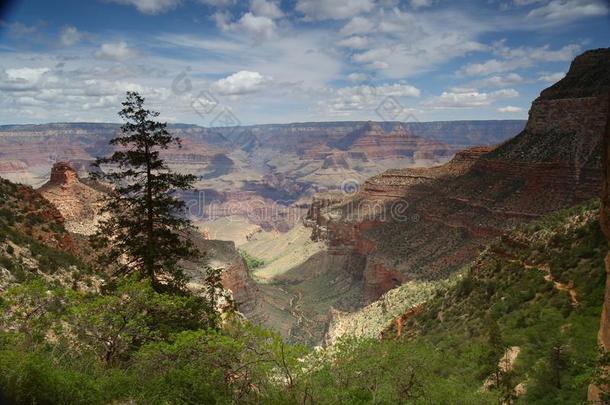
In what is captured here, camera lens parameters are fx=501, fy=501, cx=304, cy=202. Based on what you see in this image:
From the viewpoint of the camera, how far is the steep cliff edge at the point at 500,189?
49312 millimetres

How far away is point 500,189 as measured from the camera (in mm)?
55344

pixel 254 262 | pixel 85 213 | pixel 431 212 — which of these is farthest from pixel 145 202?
pixel 254 262

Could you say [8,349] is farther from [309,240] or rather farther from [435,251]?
[309,240]

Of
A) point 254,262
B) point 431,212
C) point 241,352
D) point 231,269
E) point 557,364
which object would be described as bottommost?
point 254,262

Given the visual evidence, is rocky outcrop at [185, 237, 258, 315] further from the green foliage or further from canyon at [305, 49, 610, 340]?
the green foliage

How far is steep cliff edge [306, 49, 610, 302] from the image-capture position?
49312 mm

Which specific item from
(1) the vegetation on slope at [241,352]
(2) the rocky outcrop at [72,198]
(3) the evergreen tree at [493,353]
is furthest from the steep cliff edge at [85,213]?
(3) the evergreen tree at [493,353]

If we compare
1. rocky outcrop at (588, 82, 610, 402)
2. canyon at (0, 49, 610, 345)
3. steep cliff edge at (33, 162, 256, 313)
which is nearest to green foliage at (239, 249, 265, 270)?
canyon at (0, 49, 610, 345)

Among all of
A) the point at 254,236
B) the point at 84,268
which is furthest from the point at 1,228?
the point at 254,236

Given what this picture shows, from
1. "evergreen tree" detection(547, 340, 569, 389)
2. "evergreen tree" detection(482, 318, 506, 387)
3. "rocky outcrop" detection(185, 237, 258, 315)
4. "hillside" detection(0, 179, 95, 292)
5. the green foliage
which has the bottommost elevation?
the green foliage

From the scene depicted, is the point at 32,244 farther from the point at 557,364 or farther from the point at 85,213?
the point at 85,213

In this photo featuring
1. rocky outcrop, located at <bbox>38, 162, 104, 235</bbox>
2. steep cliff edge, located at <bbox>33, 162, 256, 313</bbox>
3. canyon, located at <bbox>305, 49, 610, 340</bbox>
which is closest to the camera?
rocky outcrop, located at <bbox>38, 162, 104, 235</bbox>

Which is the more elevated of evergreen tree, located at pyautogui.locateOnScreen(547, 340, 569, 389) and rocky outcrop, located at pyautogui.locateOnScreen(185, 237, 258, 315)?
evergreen tree, located at pyautogui.locateOnScreen(547, 340, 569, 389)

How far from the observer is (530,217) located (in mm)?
48219
